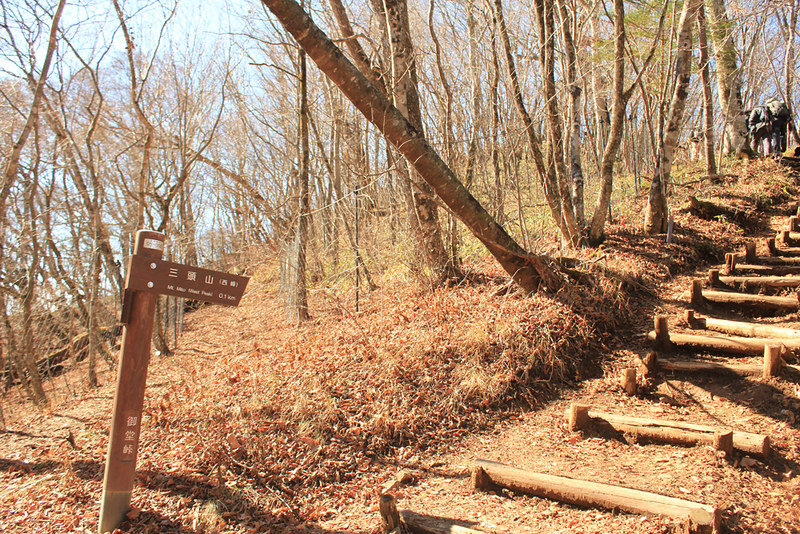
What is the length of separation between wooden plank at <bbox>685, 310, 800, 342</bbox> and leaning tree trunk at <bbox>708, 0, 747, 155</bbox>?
358 inches

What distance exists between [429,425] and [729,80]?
13238 mm

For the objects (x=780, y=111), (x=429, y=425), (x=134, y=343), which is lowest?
(x=429, y=425)

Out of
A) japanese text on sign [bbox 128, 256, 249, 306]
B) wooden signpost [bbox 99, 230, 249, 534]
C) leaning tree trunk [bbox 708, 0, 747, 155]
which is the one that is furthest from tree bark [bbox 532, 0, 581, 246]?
leaning tree trunk [bbox 708, 0, 747, 155]

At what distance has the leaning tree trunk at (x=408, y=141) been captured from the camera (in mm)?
5172

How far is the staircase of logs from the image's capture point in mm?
3515

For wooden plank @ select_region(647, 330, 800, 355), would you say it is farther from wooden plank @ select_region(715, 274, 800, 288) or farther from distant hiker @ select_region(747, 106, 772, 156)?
distant hiker @ select_region(747, 106, 772, 156)

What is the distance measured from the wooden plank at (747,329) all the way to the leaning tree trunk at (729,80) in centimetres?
909

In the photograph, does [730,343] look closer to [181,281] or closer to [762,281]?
[762,281]

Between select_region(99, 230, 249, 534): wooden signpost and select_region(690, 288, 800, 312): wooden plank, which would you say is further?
select_region(690, 288, 800, 312): wooden plank

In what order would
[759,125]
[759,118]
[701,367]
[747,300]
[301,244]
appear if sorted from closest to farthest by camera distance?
[701,367], [747,300], [301,244], [759,125], [759,118]

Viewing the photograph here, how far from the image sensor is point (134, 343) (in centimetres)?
364

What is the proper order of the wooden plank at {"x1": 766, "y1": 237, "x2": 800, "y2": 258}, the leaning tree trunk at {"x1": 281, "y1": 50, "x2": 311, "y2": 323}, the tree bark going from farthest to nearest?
the leaning tree trunk at {"x1": 281, "y1": 50, "x2": 311, "y2": 323}, the wooden plank at {"x1": 766, "y1": 237, "x2": 800, "y2": 258}, the tree bark

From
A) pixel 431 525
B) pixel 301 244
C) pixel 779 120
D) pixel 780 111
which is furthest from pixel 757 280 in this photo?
pixel 780 111

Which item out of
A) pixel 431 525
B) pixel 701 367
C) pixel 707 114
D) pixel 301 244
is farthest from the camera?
pixel 707 114
